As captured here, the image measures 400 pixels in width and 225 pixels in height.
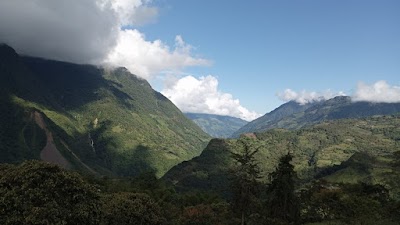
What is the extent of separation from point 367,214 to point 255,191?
14.8 metres

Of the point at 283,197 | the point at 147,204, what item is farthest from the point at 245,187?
the point at 147,204

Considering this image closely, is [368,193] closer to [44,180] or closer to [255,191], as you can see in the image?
[255,191]

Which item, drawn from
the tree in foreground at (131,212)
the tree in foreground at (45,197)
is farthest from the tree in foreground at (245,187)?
the tree in foreground at (45,197)

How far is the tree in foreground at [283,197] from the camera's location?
59912 mm

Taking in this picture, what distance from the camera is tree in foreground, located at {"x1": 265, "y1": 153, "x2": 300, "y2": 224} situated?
59912mm

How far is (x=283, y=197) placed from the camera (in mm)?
60875

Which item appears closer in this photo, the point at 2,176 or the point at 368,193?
the point at 2,176

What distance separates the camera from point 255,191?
53.3 m

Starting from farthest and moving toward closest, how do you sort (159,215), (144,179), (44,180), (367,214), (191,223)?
(144,179) → (191,223) → (159,215) → (367,214) → (44,180)

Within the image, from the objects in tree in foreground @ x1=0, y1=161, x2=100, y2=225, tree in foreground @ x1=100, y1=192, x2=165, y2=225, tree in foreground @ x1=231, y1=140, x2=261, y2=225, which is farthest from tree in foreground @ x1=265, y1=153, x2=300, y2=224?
tree in foreground @ x1=0, y1=161, x2=100, y2=225

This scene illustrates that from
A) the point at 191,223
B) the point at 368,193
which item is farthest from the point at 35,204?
the point at 368,193

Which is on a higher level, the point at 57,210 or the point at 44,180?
the point at 44,180

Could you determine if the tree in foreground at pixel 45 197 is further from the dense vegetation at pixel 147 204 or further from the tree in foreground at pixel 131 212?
the tree in foreground at pixel 131 212

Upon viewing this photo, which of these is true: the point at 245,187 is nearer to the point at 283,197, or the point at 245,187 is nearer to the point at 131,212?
the point at 283,197
